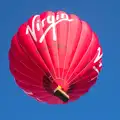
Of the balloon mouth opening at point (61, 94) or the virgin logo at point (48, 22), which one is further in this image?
the virgin logo at point (48, 22)

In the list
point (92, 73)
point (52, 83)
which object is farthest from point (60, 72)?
point (92, 73)

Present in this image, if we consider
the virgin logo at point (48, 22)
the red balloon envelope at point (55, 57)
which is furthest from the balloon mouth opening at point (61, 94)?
the virgin logo at point (48, 22)

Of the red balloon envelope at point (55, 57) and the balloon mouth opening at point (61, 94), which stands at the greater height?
the red balloon envelope at point (55, 57)

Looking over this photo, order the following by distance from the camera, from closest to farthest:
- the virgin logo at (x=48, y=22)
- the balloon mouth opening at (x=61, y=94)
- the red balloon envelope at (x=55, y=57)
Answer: the balloon mouth opening at (x=61, y=94), the red balloon envelope at (x=55, y=57), the virgin logo at (x=48, y=22)

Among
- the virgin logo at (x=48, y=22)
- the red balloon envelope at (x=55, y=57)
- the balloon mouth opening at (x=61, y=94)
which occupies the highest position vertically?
the virgin logo at (x=48, y=22)

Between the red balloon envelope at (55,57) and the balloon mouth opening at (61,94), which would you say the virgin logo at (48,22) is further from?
the balloon mouth opening at (61,94)

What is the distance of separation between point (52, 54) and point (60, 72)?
895 mm

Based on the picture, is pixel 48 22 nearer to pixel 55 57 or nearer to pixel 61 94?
pixel 55 57

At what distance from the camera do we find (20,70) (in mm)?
26359

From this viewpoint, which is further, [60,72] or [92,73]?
[92,73]

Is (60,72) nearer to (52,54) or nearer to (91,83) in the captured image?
(52,54)

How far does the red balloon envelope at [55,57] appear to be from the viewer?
977 inches

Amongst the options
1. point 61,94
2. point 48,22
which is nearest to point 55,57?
point 61,94

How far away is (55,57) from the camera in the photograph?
81.8 feet
